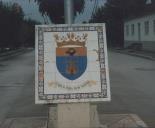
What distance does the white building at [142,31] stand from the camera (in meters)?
59.9

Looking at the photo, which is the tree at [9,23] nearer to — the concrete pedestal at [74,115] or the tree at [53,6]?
the tree at [53,6]

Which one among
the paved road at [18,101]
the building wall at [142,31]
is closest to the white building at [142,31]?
the building wall at [142,31]

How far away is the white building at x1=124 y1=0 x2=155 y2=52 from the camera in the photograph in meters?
59.9

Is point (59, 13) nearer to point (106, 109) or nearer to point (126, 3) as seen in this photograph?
point (106, 109)

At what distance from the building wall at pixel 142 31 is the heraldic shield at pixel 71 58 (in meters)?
50.0

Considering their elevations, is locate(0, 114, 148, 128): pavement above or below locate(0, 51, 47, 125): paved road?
above

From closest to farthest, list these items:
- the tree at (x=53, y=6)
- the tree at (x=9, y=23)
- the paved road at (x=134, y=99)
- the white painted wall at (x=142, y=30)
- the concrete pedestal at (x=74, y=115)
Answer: the concrete pedestal at (x=74, y=115)
the tree at (x=53, y=6)
the paved road at (x=134, y=99)
the tree at (x=9, y=23)
the white painted wall at (x=142, y=30)

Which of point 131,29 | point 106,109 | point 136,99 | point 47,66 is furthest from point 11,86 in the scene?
point 131,29

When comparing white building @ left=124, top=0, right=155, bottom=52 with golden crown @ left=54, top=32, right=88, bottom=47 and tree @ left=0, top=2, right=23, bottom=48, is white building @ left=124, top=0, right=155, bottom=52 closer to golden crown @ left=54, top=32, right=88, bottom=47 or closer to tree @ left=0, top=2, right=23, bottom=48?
tree @ left=0, top=2, right=23, bottom=48

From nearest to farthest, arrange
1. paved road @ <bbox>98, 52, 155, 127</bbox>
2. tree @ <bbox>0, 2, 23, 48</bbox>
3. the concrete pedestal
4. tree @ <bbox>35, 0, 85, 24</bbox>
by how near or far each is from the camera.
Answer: the concrete pedestal, tree @ <bbox>35, 0, 85, 24</bbox>, paved road @ <bbox>98, 52, 155, 127</bbox>, tree @ <bbox>0, 2, 23, 48</bbox>

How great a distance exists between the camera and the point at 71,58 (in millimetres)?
9078

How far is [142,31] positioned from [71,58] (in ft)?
191

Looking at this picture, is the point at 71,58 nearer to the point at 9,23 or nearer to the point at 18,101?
the point at 18,101

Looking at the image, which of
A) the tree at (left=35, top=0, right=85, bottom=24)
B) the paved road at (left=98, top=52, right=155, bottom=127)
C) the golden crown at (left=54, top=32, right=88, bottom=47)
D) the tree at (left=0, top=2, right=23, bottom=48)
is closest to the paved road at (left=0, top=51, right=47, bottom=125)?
the paved road at (left=98, top=52, right=155, bottom=127)
